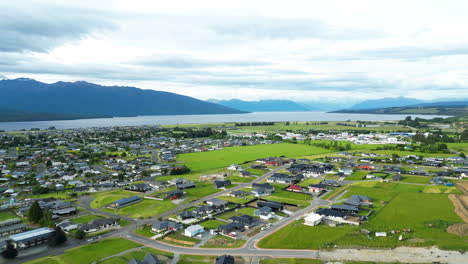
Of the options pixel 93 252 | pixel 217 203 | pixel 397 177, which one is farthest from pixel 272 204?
pixel 397 177

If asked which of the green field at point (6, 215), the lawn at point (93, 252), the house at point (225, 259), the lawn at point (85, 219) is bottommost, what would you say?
the lawn at point (93, 252)

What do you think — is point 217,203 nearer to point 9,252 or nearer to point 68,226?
point 68,226

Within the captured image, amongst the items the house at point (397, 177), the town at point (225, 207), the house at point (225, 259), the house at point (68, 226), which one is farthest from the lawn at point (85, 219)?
the house at point (397, 177)

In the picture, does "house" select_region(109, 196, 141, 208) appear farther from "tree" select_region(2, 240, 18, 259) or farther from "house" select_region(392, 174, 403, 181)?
"house" select_region(392, 174, 403, 181)

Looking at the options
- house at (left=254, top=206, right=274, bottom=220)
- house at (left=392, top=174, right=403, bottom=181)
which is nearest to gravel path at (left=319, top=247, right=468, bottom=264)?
house at (left=254, top=206, right=274, bottom=220)

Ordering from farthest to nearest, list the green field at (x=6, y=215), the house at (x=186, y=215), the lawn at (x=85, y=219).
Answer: the green field at (x=6, y=215) → the house at (x=186, y=215) → the lawn at (x=85, y=219)

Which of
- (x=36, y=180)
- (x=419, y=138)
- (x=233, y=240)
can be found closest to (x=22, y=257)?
(x=233, y=240)

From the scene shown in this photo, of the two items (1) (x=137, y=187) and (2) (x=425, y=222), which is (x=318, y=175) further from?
(1) (x=137, y=187)

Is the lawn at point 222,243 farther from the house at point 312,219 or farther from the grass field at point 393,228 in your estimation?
the house at point 312,219
